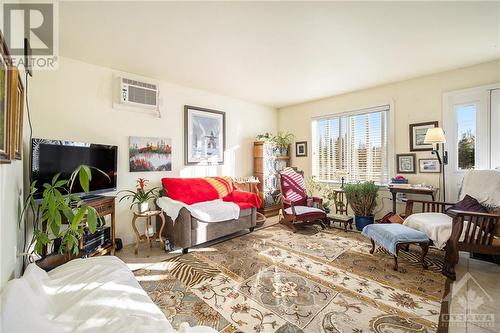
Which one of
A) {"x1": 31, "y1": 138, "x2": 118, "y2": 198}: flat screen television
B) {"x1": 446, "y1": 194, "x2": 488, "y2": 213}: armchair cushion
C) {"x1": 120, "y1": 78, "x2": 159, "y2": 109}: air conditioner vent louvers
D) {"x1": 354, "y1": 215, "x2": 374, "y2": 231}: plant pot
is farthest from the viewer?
{"x1": 354, "y1": 215, "x2": 374, "y2": 231}: plant pot

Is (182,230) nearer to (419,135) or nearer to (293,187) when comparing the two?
(293,187)

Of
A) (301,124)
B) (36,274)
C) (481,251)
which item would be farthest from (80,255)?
(301,124)

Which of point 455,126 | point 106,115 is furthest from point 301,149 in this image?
point 106,115

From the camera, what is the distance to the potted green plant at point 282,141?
5.34 metres

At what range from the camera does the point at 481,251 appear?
2291 millimetres

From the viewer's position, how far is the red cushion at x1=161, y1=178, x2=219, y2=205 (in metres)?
3.49

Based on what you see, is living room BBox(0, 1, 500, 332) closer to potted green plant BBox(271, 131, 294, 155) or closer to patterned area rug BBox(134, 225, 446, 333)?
patterned area rug BBox(134, 225, 446, 333)

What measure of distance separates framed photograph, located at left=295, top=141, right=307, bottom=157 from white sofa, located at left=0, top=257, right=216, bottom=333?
4.57 metres

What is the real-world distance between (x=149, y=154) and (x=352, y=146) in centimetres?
393

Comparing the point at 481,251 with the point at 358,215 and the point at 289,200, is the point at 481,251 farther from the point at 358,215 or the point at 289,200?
the point at 289,200

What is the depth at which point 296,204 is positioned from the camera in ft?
14.3

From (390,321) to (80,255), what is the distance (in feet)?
9.50

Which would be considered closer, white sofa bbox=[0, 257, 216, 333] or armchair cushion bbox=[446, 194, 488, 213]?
white sofa bbox=[0, 257, 216, 333]

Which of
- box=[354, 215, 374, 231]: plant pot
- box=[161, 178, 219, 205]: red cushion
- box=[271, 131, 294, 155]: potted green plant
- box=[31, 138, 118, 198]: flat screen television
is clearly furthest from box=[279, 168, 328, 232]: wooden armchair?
→ box=[31, 138, 118, 198]: flat screen television
